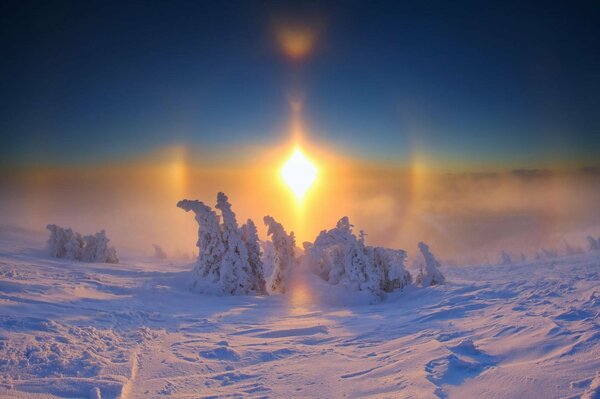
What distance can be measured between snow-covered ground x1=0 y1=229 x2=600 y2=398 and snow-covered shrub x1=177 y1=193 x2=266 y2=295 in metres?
4.39

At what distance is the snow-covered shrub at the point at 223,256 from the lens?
73.7ft

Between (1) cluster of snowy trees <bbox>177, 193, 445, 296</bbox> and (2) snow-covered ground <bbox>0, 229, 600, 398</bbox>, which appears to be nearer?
(2) snow-covered ground <bbox>0, 229, 600, 398</bbox>

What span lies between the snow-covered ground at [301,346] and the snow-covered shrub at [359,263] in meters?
3.84

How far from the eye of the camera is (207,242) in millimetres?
23625

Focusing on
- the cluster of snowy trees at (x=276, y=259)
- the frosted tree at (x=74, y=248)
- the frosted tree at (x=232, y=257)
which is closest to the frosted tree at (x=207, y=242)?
the cluster of snowy trees at (x=276, y=259)

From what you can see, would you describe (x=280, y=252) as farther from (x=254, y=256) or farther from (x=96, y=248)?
(x=96, y=248)

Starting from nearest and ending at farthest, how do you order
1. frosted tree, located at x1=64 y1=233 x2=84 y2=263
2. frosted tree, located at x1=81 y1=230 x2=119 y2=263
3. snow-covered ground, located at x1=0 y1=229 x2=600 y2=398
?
snow-covered ground, located at x1=0 y1=229 x2=600 y2=398
frosted tree, located at x1=64 y1=233 x2=84 y2=263
frosted tree, located at x1=81 y1=230 x2=119 y2=263

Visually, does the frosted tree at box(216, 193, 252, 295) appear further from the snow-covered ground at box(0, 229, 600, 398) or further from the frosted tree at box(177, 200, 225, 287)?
the snow-covered ground at box(0, 229, 600, 398)

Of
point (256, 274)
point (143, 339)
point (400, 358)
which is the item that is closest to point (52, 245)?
point (256, 274)

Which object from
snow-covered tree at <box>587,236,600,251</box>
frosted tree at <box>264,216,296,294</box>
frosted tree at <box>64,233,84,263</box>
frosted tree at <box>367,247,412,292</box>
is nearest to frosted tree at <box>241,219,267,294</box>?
frosted tree at <box>264,216,296,294</box>

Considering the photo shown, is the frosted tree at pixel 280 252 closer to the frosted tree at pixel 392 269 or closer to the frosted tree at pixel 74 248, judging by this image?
the frosted tree at pixel 392 269

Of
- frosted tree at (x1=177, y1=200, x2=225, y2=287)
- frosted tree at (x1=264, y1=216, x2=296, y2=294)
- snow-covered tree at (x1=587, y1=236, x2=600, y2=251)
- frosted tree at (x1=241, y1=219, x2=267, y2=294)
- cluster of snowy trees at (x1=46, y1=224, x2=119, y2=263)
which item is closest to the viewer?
frosted tree at (x1=177, y1=200, x2=225, y2=287)

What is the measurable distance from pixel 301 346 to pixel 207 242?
1403 cm

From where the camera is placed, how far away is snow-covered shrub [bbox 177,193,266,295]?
73.7ft
